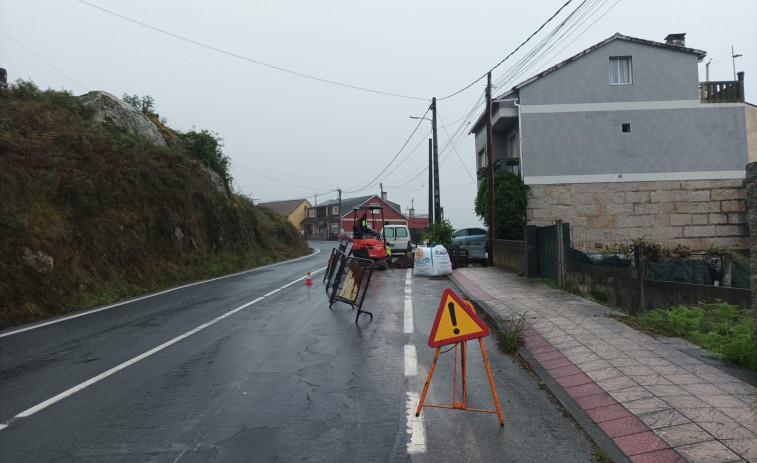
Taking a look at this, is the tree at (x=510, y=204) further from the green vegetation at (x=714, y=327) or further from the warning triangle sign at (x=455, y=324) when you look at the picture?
the warning triangle sign at (x=455, y=324)

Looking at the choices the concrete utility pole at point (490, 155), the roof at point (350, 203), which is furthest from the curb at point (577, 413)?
the roof at point (350, 203)

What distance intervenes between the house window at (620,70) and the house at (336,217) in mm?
49621

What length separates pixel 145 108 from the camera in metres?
25.0

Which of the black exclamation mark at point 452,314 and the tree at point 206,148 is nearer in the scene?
the black exclamation mark at point 452,314

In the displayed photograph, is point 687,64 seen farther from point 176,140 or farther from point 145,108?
point 145,108

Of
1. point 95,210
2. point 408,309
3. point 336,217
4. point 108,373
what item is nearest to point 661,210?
point 408,309

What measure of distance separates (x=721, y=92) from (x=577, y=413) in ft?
77.7

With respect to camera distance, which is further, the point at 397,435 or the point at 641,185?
the point at 641,185

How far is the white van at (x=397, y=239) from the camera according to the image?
26438 mm

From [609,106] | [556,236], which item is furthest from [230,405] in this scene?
[609,106]

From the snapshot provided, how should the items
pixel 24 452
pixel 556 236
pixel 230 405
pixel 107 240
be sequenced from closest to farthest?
pixel 24 452 < pixel 230 405 < pixel 556 236 < pixel 107 240

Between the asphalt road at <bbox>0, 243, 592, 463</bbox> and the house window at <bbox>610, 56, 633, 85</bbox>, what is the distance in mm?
18987

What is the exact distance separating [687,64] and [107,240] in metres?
24.5

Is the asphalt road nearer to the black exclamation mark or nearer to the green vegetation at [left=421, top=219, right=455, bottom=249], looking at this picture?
the black exclamation mark
